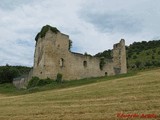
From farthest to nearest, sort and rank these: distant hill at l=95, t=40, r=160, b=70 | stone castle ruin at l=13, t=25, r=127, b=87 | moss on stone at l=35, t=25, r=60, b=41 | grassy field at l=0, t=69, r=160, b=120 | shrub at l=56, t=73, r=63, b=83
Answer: distant hill at l=95, t=40, r=160, b=70 → moss on stone at l=35, t=25, r=60, b=41 → stone castle ruin at l=13, t=25, r=127, b=87 → shrub at l=56, t=73, r=63, b=83 → grassy field at l=0, t=69, r=160, b=120

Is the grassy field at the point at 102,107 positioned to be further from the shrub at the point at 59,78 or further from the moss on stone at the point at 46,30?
the moss on stone at the point at 46,30

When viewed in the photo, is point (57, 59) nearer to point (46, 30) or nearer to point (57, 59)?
point (57, 59)

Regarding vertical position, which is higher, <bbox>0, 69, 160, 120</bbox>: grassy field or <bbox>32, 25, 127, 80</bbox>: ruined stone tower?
<bbox>32, 25, 127, 80</bbox>: ruined stone tower

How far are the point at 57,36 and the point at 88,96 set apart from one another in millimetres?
17534

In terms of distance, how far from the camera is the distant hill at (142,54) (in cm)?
6851

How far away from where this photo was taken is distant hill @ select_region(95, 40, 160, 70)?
225 ft

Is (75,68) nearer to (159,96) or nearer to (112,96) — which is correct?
(112,96)

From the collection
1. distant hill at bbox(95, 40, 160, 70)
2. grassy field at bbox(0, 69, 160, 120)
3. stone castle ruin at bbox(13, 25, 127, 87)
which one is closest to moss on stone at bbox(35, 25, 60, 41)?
stone castle ruin at bbox(13, 25, 127, 87)

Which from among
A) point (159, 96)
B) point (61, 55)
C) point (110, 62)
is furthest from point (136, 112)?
point (110, 62)

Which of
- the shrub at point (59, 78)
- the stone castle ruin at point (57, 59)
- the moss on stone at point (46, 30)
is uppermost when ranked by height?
the moss on stone at point (46, 30)

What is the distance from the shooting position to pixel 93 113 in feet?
48.6

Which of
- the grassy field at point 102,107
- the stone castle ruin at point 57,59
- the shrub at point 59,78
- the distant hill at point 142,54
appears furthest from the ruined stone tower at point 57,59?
the distant hill at point 142,54

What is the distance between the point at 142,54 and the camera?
7850 centimetres

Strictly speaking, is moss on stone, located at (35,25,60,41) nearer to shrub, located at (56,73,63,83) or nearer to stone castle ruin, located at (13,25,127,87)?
stone castle ruin, located at (13,25,127,87)
